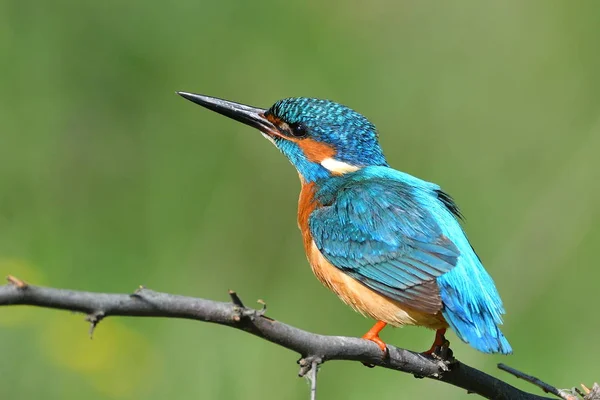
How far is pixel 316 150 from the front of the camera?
339 centimetres

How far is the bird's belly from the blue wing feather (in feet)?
0.11

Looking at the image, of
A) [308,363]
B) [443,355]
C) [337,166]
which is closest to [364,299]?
[443,355]

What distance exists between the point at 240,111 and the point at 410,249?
43.6 inches

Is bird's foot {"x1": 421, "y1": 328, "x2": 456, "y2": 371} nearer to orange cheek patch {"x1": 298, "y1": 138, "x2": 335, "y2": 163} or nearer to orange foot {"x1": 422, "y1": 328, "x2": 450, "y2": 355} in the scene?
orange foot {"x1": 422, "y1": 328, "x2": 450, "y2": 355}

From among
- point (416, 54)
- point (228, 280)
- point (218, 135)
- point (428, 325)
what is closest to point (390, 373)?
point (228, 280)

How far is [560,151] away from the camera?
15.5 ft

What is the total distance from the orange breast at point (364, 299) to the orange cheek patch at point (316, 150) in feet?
1.25

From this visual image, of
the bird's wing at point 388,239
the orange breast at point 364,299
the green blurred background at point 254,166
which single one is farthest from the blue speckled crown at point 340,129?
the green blurred background at point 254,166

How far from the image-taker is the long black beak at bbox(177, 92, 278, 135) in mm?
3521

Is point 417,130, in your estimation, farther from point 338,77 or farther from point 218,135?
point 218,135

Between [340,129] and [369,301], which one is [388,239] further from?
[340,129]

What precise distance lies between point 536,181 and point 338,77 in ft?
3.85

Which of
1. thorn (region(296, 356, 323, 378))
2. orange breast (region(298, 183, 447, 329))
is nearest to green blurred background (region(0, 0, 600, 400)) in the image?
orange breast (region(298, 183, 447, 329))

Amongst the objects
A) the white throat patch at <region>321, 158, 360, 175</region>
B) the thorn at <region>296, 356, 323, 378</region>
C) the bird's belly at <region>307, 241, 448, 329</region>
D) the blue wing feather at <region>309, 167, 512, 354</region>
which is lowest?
the thorn at <region>296, 356, 323, 378</region>
